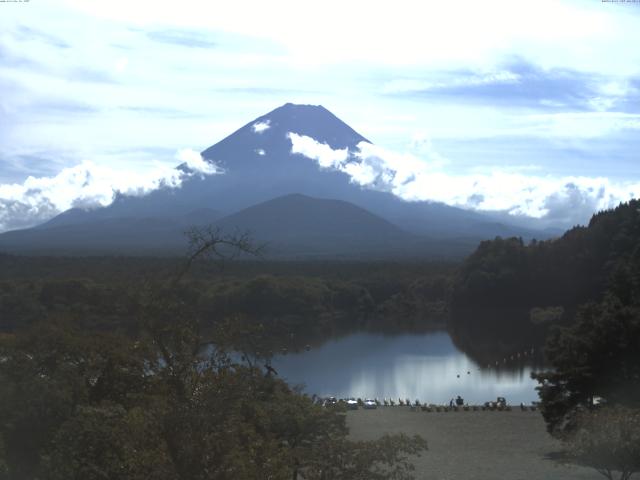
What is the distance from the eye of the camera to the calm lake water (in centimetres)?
2641

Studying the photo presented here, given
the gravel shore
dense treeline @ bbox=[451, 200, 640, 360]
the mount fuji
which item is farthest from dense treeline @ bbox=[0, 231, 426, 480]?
the mount fuji

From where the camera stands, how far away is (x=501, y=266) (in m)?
51.3

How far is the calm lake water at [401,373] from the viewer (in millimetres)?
26406

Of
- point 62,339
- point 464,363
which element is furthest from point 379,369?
point 62,339

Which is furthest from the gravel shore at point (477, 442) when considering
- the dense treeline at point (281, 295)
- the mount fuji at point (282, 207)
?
the mount fuji at point (282, 207)

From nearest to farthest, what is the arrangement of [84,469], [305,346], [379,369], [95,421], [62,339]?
[84,469] → [95,421] → [62,339] → [379,369] → [305,346]

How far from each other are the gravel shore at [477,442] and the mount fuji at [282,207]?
103 metres

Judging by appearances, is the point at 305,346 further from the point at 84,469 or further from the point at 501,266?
the point at 84,469

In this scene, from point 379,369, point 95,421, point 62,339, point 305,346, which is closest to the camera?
point 95,421

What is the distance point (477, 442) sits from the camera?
1638cm

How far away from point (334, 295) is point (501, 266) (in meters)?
10.6

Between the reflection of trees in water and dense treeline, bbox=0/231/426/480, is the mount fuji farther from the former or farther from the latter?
dense treeline, bbox=0/231/426/480

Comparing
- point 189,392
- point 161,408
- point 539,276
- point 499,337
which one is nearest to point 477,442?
point 189,392

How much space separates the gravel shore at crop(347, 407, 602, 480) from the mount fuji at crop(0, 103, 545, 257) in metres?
103
